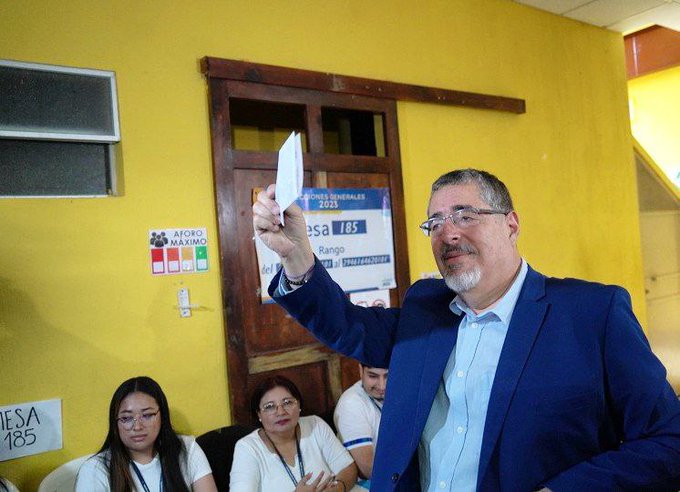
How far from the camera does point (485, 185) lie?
1474mm

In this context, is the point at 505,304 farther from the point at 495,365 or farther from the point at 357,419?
the point at 357,419

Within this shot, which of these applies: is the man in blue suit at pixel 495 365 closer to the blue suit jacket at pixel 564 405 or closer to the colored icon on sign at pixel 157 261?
the blue suit jacket at pixel 564 405

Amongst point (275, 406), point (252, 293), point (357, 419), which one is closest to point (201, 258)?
point (252, 293)

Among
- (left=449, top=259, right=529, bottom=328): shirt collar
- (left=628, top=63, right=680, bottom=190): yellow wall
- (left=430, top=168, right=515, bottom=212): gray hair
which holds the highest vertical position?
(left=628, top=63, right=680, bottom=190): yellow wall

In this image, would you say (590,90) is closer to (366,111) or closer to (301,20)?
(366,111)

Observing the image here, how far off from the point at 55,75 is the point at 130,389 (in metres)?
1.51

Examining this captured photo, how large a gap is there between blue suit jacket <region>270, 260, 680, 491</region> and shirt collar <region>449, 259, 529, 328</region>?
0.03 m

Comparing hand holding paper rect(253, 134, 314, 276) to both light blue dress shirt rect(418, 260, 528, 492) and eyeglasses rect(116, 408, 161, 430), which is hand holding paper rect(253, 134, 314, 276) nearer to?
light blue dress shirt rect(418, 260, 528, 492)

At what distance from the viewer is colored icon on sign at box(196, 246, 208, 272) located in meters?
2.86

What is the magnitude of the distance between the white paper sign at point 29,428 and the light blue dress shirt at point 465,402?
1.83 m

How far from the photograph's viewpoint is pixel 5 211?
2.39 m

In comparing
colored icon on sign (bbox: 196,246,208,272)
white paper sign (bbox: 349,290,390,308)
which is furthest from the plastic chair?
white paper sign (bbox: 349,290,390,308)

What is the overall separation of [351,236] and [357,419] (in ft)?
3.56

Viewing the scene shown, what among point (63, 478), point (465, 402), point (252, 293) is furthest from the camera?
point (252, 293)
